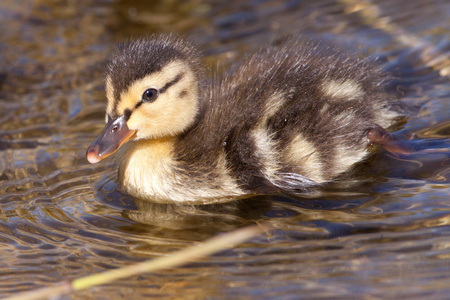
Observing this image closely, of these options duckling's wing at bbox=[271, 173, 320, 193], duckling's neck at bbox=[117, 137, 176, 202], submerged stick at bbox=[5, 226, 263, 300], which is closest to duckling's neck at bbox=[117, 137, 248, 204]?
duckling's neck at bbox=[117, 137, 176, 202]

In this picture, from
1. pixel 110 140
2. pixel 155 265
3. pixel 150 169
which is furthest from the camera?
pixel 150 169

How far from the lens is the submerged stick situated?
6.21ft

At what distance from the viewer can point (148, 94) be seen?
2.59 metres

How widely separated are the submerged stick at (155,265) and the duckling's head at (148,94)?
0.58m

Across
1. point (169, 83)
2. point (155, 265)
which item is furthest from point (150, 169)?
point (155, 265)

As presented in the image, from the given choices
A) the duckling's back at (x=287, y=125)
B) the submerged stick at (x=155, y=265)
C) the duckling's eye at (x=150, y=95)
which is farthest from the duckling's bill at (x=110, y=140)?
the submerged stick at (x=155, y=265)

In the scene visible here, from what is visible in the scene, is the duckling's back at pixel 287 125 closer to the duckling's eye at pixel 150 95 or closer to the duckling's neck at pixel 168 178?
the duckling's neck at pixel 168 178

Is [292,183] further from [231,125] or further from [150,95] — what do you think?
[150,95]

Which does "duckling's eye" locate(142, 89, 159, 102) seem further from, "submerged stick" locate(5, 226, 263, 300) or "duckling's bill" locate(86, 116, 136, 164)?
"submerged stick" locate(5, 226, 263, 300)

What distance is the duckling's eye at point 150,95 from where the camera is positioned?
8.47 ft

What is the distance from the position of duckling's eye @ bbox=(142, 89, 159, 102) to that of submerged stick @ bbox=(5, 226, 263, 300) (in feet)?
2.14

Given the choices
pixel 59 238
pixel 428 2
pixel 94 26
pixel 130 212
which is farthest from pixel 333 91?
pixel 94 26

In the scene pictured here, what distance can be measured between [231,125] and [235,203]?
11.2 inches

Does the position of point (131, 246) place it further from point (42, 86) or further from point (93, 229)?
point (42, 86)
